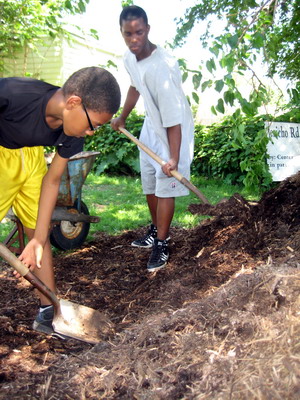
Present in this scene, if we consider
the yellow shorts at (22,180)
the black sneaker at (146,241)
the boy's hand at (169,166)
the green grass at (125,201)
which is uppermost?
the yellow shorts at (22,180)

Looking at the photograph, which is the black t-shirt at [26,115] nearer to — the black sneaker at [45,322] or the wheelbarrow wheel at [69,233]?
the black sneaker at [45,322]

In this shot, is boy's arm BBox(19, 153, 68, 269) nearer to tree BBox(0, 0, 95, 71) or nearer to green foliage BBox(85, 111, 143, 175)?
tree BBox(0, 0, 95, 71)

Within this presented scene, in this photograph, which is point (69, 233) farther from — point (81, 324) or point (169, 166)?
point (81, 324)

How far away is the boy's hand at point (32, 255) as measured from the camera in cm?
254

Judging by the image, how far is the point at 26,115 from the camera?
8.38 ft

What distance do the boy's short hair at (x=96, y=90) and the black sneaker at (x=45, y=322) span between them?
1401 mm

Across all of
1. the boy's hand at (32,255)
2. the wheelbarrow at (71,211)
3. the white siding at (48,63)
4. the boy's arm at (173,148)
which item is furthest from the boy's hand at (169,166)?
the white siding at (48,63)

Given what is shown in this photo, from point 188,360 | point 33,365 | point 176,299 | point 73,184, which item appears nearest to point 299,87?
point 176,299

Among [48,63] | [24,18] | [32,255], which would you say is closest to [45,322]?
[32,255]

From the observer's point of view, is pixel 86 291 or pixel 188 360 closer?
pixel 188 360

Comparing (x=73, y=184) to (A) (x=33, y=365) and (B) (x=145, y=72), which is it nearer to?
(B) (x=145, y=72)

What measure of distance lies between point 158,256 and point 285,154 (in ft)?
10.8

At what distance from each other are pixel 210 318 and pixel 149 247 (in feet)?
8.10

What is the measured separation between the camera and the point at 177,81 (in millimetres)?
3809
